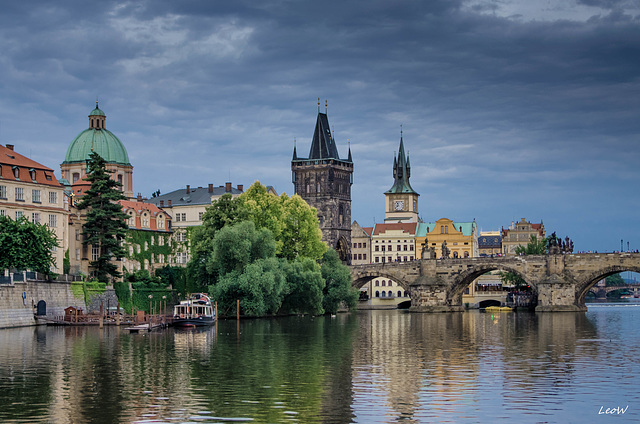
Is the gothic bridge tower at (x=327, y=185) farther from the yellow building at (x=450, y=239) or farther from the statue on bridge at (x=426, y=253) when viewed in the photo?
the statue on bridge at (x=426, y=253)

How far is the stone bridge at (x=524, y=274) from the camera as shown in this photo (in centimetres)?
10931

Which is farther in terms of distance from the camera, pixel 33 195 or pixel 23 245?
pixel 33 195

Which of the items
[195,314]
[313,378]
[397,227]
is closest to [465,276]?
[195,314]

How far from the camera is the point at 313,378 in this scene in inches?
1553

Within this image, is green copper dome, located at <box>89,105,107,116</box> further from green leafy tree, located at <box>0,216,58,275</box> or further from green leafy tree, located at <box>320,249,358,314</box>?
green leafy tree, located at <box>0,216,58,275</box>

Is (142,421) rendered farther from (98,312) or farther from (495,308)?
(495,308)

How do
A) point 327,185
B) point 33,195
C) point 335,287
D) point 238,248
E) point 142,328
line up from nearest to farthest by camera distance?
point 142,328 < point 33,195 < point 238,248 < point 335,287 < point 327,185

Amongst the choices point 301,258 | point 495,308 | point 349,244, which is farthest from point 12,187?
point 349,244

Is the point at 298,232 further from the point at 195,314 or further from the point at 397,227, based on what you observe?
the point at 397,227

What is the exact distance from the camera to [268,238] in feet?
299

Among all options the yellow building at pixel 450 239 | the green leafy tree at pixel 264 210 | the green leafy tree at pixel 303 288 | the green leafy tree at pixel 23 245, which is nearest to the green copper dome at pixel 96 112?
the green leafy tree at pixel 264 210

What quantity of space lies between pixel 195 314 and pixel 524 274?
166 feet

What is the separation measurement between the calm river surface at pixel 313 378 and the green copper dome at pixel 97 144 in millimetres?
76227

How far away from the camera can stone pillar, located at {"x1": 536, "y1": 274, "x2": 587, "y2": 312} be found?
110 m
